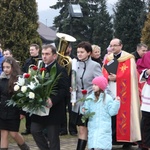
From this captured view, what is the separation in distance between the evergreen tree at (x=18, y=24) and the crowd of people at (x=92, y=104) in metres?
8.17

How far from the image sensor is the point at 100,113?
6.03 metres

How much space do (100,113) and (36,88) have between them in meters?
1.02

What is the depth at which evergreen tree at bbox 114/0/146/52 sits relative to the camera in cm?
3156

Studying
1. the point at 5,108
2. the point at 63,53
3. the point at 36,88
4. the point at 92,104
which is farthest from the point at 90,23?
the point at 36,88

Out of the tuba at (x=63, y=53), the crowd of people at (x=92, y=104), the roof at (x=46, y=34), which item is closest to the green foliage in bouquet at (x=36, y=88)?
the crowd of people at (x=92, y=104)

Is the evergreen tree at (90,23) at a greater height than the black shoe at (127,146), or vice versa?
the evergreen tree at (90,23)

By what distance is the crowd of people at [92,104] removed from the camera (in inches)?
237

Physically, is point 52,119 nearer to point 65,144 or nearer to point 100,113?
point 100,113

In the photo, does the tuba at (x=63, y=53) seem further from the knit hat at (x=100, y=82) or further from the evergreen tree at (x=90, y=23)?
the evergreen tree at (x=90, y=23)

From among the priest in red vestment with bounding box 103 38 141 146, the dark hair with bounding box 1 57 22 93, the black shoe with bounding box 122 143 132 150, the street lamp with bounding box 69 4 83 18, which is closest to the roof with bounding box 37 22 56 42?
the street lamp with bounding box 69 4 83 18

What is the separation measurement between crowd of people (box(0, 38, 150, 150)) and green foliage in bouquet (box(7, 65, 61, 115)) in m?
0.13

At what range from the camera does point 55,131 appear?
6043 mm

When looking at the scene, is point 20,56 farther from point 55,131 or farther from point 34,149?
point 55,131

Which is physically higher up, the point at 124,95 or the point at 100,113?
the point at 124,95
